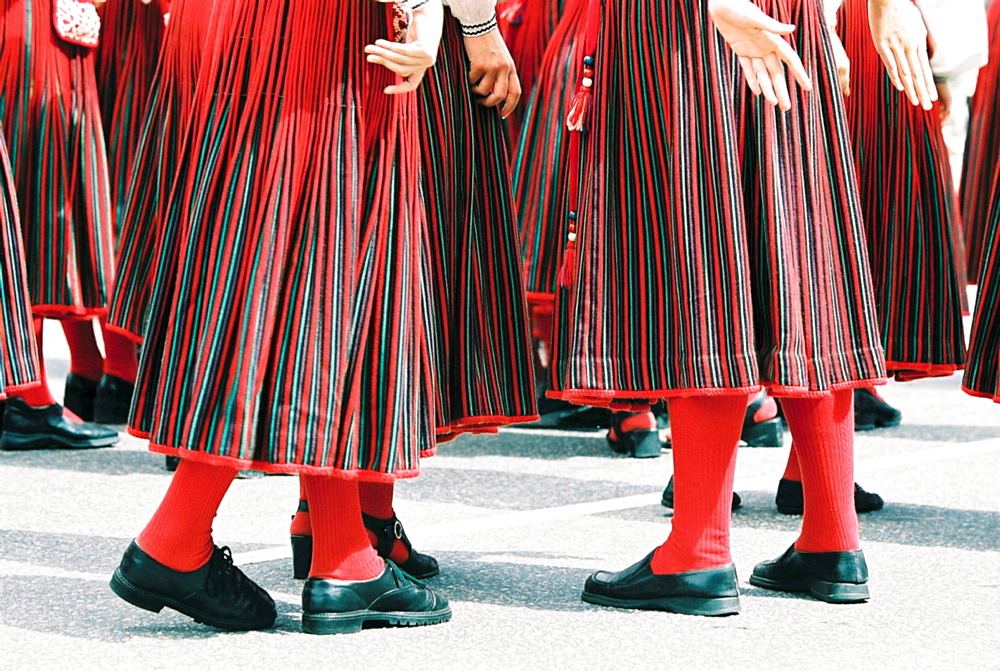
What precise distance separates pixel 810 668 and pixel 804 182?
31.2 inches

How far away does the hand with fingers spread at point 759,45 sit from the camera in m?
2.24

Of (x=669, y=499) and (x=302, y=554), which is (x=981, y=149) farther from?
(x=302, y=554)

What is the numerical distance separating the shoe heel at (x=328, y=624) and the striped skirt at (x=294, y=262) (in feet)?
0.84

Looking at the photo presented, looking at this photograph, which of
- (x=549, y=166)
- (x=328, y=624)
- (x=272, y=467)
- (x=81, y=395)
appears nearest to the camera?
(x=272, y=467)

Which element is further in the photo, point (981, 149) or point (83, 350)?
point (83, 350)

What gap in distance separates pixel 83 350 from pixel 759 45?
2868 millimetres

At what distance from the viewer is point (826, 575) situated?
2588 millimetres

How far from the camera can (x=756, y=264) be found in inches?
96.3

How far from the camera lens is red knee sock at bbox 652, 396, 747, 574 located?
8.09ft

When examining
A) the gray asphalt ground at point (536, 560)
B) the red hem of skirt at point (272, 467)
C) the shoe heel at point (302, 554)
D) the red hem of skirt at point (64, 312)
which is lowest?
the gray asphalt ground at point (536, 560)

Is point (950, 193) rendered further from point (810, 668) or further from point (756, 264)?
point (810, 668)

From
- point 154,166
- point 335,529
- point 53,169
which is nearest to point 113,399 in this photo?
point 53,169

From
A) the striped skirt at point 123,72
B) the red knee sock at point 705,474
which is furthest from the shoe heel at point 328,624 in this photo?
the striped skirt at point 123,72

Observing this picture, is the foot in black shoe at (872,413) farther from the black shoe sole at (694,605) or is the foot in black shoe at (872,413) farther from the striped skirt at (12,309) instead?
the striped skirt at (12,309)
